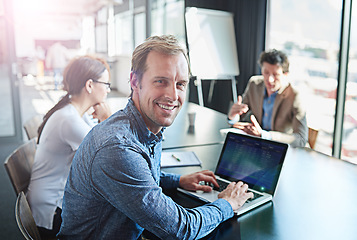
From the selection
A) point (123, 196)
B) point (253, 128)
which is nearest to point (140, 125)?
point (123, 196)

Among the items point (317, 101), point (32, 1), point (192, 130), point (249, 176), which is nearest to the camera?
point (249, 176)

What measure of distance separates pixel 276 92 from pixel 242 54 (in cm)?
225

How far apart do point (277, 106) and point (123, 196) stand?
202 cm

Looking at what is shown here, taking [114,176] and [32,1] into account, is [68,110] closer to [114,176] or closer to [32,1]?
[114,176]

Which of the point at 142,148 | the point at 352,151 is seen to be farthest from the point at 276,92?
the point at 142,148

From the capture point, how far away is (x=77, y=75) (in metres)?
1.90

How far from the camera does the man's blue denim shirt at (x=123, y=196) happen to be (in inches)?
38.8

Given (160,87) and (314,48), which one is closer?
(160,87)

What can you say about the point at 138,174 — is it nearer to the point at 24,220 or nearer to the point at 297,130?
the point at 24,220

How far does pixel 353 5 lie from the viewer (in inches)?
129

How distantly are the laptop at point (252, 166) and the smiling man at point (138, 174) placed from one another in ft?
0.35

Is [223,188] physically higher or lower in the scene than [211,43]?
lower

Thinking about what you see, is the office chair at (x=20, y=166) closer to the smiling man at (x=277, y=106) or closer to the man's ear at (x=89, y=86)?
the man's ear at (x=89, y=86)

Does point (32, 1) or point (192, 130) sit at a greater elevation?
point (32, 1)
